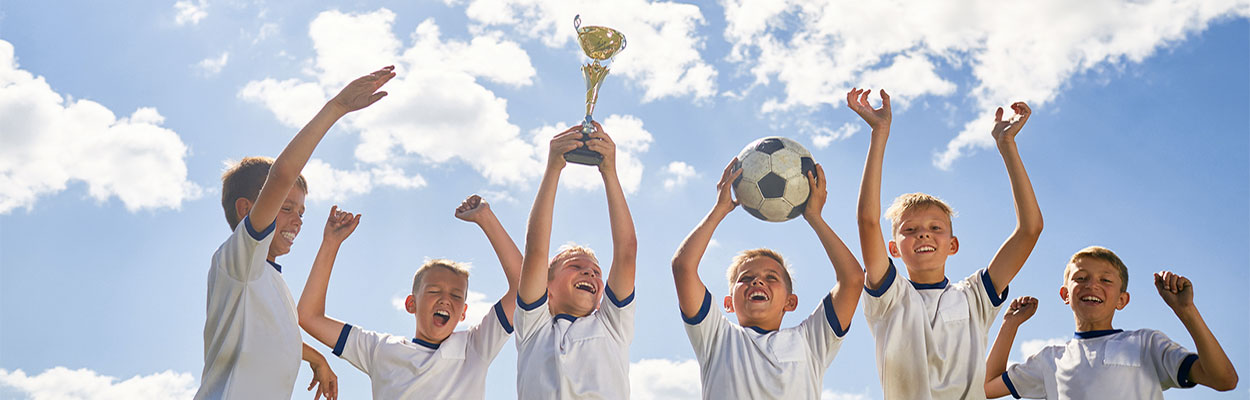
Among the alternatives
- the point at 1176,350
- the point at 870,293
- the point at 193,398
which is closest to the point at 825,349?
the point at 870,293

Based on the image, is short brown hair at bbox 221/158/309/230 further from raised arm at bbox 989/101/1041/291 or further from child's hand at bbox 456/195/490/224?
raised arm at bbox 989/101/1041/291

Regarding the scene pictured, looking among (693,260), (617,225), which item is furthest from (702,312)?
(617,225)

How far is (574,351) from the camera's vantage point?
609cm

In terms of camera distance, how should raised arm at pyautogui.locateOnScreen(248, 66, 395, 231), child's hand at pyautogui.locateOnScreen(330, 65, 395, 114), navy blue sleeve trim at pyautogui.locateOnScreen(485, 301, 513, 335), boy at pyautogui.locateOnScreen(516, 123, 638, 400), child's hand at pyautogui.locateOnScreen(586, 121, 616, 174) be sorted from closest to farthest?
raised arm at pyautogui.locateOnScreen(248, 66, 395, 231), child's hand at pyautogui.locateOnScreen(330, 65, 395, 114), boy at pyautogui.locateOnScreen(516, 123, 638, 400), child's hand at pyautogui.locateOnScreen(586, 121, 616, 174), navy blue sleeve trim at pyautogui.locateOnScreen(485, 301, 513, 335)

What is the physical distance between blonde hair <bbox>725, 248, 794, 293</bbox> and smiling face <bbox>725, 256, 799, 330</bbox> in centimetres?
5

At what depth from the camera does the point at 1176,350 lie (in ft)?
22.5

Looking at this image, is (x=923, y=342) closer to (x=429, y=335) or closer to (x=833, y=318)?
(x=833, y=318)

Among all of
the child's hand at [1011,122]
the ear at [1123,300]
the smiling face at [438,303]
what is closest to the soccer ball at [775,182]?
the child's hand at [1011,122]

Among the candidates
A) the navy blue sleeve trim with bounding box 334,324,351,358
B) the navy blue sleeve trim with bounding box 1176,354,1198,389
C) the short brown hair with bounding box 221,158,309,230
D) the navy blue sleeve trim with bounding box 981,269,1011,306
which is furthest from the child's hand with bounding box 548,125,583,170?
the navy blue sleeve trim with bounding box 1176,354,1198,389

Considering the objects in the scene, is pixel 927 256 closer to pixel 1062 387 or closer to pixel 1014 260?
pixel 1014 260

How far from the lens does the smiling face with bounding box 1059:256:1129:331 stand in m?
7.11

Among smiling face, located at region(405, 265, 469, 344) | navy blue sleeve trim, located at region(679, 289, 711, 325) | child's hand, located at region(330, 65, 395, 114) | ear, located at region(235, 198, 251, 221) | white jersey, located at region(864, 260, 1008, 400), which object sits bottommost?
white jersey, located at region(864, 260, 1008, 400)

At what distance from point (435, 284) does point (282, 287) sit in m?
1.51

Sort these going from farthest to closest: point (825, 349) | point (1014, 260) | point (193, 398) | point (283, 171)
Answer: point (1014, 260) → point (825, 349) → point (193, 398) → point (283, 171)
